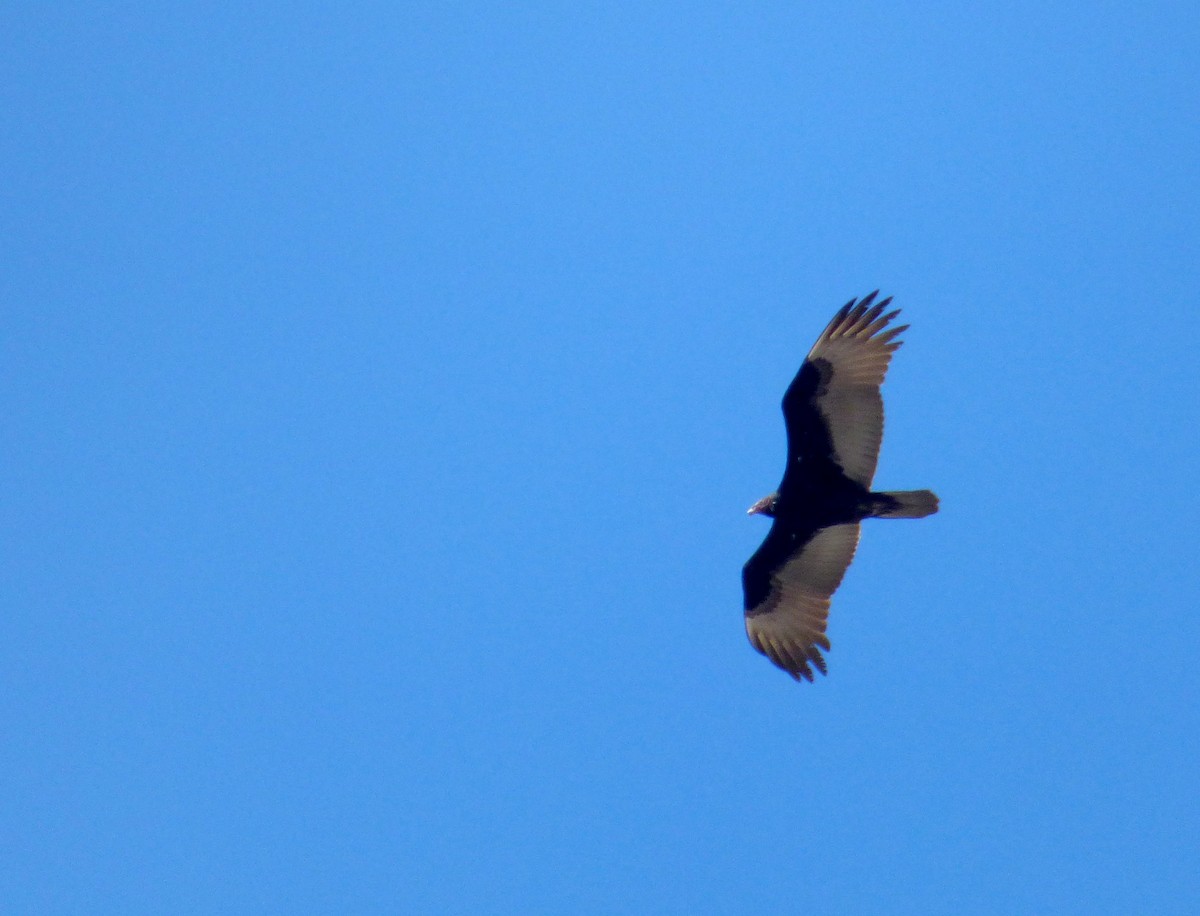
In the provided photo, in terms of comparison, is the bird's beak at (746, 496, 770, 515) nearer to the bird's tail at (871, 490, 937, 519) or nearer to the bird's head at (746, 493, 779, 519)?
the bird's head at (746, 493, 779, 519)

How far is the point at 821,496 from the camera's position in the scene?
12234 millimetres

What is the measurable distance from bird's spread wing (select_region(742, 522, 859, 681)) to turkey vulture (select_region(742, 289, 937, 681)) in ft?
0.04

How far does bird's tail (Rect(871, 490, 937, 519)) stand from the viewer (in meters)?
11.5

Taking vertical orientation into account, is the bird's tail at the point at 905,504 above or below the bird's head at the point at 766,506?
below

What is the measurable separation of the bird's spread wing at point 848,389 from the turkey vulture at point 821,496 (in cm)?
1

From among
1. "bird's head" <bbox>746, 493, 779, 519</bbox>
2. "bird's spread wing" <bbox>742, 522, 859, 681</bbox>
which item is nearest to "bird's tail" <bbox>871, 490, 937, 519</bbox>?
"bird's spread wing" <bbox>742, 522, 859, 681</bbox>

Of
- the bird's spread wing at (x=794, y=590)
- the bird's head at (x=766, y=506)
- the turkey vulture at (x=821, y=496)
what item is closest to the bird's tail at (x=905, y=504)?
the turkey vulture at (x=821, y=496)

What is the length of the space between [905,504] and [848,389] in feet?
4.53

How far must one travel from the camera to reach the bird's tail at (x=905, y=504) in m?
11.5

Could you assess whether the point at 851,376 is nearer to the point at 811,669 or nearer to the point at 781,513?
the point at 781,513

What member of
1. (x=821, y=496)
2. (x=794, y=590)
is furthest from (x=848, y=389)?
(x=794, y=590)

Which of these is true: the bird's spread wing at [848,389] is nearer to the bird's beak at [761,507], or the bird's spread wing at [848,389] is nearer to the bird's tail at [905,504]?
the bird's tail at [905,504]

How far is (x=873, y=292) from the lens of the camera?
11.8 m

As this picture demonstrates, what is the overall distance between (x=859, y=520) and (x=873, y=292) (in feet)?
8.37
